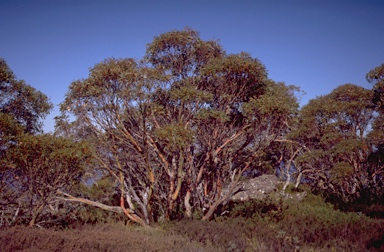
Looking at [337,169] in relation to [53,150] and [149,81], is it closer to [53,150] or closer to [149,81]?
[149,81]

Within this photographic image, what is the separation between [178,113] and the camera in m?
13.3

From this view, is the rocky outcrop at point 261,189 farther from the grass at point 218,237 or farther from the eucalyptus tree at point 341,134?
the grass at point 218,237

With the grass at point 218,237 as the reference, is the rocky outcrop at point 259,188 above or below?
above

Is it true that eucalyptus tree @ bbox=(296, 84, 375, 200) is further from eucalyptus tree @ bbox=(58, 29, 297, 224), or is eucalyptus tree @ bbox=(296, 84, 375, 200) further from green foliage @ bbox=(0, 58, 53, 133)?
green foliage @ bbox=(0, 58, 53, 133)

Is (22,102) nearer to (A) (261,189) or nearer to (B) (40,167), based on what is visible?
(B) (40,167)

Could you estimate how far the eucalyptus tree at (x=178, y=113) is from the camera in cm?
1162

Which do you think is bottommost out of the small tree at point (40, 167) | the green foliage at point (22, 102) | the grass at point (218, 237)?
the grass at point (218, 237)

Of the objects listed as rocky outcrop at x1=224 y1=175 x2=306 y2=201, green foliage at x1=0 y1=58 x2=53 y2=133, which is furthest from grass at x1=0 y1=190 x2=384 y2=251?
rocky outcrop at x1=224 y1=175 x2=306 y2=201

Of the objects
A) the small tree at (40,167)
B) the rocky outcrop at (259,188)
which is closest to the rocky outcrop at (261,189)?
the rocky outcrop at (259,188)

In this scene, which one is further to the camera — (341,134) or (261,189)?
(261,189)

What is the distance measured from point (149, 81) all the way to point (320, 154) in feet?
47.1

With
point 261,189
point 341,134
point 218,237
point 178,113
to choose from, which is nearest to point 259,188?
point 261,189

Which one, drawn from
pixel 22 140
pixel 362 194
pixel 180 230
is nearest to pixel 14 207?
pixel 22 140

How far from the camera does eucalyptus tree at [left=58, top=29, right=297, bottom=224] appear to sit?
38.1 feet
